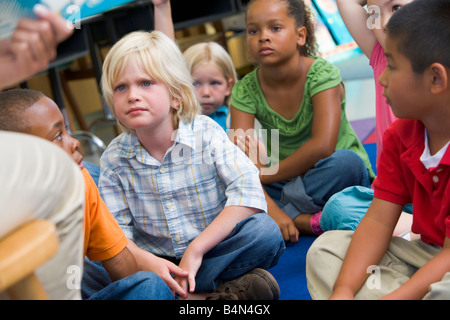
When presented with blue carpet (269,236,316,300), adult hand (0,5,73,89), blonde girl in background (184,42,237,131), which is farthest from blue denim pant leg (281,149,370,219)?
adult hand (0,5,73,89)

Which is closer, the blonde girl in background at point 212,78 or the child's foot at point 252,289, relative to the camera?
the child's foot at point 252,289

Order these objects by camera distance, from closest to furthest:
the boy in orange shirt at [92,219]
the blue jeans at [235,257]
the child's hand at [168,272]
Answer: the boy in orange shirt at [92,219]
the child's hand at [168,272]
the blue jeans at [235,257]

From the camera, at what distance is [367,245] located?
924 mm

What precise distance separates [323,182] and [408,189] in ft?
2.00

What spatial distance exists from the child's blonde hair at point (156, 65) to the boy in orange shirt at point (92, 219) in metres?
0.30

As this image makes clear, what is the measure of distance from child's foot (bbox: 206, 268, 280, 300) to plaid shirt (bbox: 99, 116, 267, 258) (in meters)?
0.14

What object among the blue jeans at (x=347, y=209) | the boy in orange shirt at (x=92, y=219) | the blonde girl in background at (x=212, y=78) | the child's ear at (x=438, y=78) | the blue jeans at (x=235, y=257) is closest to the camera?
the child's ear at (x=438, y=78)

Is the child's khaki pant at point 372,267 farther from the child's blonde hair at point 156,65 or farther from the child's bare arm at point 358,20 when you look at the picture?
the child's bare arm at point 358,20

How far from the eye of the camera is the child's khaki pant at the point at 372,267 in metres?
0.90

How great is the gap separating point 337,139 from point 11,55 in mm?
1152

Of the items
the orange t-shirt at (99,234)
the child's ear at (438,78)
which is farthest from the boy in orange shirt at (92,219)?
the child's ear at (438,78)

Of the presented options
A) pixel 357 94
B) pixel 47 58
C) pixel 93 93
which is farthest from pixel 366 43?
pixel 93 93

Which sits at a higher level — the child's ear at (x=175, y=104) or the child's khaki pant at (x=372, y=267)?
the child's ear at (x=175, y=104)

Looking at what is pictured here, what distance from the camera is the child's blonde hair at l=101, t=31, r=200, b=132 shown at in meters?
1.25
